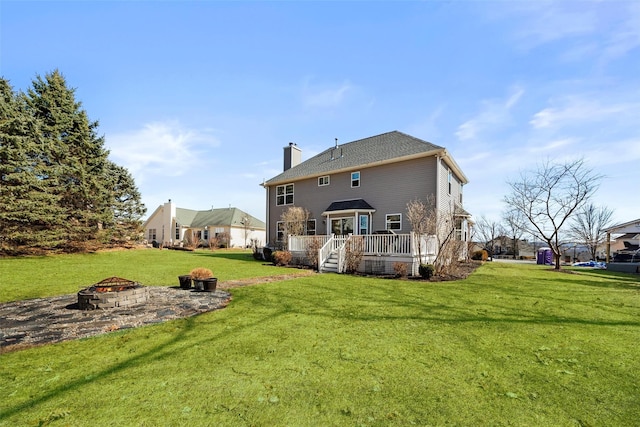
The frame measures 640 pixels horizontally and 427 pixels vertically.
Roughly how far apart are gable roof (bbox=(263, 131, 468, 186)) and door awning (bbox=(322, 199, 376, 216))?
218 cm

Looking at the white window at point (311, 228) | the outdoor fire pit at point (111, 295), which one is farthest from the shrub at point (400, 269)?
the outdoor fire pit at point (111, 295)

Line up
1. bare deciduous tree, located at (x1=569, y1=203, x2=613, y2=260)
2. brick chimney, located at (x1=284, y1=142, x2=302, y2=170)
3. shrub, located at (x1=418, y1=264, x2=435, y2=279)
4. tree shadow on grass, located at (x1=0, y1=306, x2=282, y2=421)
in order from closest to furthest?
tree shadow on grass, located at (x1=0, y1=306, x2=282, y2=421) < shrub, located at (x1=418, y1=264, x2=435, y2=279) < brick chimney, located at (x1=284, y1=142, x2=302, y2=170) < bare deciduous tree, located at (x1=569, y1=203, x2=613, y2=260)

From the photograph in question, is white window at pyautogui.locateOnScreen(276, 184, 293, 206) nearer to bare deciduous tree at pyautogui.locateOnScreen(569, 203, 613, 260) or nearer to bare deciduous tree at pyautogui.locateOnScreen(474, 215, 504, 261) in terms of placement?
bare deciduous tree at pyautogui.locateOnScreen(474, 215, 504, 261)

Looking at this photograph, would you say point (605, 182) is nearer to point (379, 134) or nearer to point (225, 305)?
point (379, 134)

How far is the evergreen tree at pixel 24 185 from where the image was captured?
1576cm

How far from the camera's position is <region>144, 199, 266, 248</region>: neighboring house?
117 ft

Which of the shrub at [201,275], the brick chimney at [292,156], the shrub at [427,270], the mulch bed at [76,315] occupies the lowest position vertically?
the mulch bed at [76,315]

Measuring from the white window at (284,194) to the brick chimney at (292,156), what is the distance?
2.62 m

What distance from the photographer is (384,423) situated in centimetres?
243

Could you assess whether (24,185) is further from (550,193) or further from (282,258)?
(550,193)

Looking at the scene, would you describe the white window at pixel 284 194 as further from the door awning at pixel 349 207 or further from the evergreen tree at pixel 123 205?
the evergreen tree at pixel 123 205

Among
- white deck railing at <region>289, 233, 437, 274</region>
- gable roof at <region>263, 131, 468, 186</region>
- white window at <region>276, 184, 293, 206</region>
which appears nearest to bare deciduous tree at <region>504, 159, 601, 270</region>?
gable roof at <region>263, 131, 468, 186</region>

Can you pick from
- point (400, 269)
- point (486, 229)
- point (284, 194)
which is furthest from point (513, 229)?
point (400, 269)

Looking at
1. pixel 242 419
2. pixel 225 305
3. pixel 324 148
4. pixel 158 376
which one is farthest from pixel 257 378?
pixel 324 148
